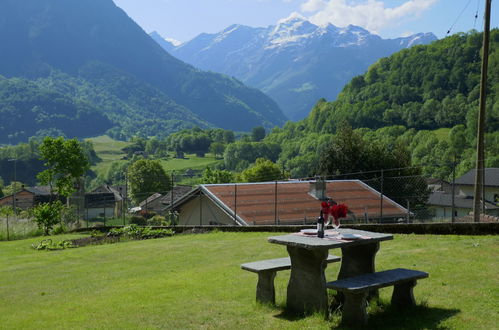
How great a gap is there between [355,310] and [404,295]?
3.19 feet

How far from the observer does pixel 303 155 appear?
142000mm

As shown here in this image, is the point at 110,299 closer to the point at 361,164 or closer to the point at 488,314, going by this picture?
the point at 488,314

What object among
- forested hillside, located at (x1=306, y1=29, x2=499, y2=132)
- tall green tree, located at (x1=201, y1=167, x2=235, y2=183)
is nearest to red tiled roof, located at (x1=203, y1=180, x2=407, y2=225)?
tall green tree, located at (x1=201, y1=167, x2=235, y2=183)

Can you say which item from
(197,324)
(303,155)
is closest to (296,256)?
(197,324)

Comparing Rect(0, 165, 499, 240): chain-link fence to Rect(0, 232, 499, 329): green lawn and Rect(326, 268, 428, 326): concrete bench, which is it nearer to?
Rect(0, 232, 499, 329): green lawn

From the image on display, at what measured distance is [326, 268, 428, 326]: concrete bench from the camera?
19.8ft

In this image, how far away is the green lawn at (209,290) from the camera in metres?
6.57

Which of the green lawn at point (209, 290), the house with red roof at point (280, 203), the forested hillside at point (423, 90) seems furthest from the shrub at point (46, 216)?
the forested hillside at point (423, 90)

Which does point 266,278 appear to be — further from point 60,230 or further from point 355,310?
point 60,230

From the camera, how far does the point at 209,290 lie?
862 centimetres

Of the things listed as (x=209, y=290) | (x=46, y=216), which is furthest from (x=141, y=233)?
(x=209, y=290)

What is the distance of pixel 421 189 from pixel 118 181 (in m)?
136

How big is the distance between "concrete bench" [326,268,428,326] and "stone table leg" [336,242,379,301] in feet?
1.70

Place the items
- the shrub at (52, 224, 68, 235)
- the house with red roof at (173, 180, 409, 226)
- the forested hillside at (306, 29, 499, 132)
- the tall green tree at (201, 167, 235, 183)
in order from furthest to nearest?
the forested hillside at (306, 29, 499, 132)
the tall green tree at (201, 167, 235, 183)
the shrub at (52, 224, 68, 235)
the house with red roof at (173, 180, 409, 226)
